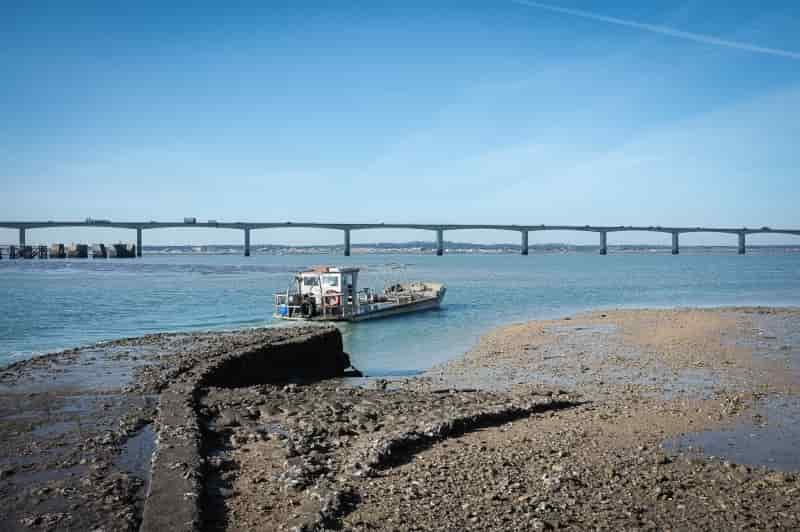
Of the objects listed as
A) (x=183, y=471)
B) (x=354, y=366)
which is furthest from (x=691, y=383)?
(x=183, y=471)

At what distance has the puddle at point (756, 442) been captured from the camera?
10.1m

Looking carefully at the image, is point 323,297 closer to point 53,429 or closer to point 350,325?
point 350,325

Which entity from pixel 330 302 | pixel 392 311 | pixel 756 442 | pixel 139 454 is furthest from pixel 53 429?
pixel 392 311

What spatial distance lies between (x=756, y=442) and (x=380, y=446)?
6499 millimetres

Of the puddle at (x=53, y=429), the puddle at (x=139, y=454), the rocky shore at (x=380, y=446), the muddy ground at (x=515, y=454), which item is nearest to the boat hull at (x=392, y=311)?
the rocky shore at (x=380, y=446)

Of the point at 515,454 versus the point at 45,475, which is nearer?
the point at 45,475

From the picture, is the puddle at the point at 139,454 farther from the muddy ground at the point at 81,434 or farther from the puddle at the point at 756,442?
the puddle at the point at 756,442

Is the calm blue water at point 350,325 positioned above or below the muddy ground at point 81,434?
below

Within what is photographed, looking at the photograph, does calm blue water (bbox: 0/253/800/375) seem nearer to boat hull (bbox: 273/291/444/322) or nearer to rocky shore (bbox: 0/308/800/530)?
boat hull (bbox: 273/291/444/322)

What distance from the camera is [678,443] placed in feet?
35.5

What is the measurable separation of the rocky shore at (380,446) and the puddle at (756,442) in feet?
0.18

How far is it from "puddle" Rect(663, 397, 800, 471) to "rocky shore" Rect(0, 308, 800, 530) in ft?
0.18

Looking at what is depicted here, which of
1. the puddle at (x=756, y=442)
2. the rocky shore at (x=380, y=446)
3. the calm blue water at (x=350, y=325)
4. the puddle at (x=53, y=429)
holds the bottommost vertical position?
the calm blue water at (x=350, y=325)

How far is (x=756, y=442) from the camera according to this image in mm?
11078
